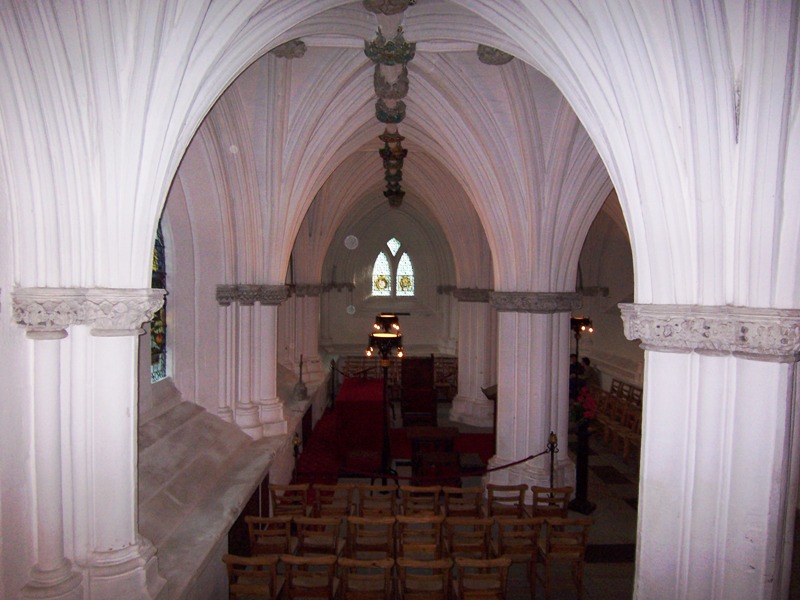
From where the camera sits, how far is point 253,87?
9219mm

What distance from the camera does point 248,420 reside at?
33.9ft

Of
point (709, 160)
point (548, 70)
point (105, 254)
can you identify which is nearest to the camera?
point (709, 160)

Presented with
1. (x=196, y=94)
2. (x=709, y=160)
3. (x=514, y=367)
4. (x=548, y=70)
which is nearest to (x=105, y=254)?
(x=196, y=94)

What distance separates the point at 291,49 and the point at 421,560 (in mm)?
7367

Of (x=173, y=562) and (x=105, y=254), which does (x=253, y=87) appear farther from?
(x=173, y=562)

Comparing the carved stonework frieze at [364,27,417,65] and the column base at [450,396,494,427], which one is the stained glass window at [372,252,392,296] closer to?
the column base at [450,396,494,427]

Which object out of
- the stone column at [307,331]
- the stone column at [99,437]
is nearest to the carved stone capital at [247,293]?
the stone column at [99,437]

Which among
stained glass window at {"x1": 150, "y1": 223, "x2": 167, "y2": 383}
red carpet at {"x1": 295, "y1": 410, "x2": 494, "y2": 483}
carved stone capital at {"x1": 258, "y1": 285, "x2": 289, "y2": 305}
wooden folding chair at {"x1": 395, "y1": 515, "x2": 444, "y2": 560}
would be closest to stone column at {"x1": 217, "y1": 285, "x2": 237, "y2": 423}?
carved stone capital at {"x1": 258, "y1": 285, "x2": 289, "y2": 305}

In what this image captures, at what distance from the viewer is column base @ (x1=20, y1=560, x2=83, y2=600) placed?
4488mm

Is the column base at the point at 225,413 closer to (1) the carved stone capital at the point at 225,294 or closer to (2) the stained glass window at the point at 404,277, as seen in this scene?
(1) the carved stone capital at the point at 225,294

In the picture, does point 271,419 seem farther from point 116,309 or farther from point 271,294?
point 116,309

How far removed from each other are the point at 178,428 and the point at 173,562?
3.03m

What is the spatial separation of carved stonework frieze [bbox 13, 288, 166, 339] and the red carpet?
640cm

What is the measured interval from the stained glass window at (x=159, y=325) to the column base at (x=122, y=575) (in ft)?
14.5
